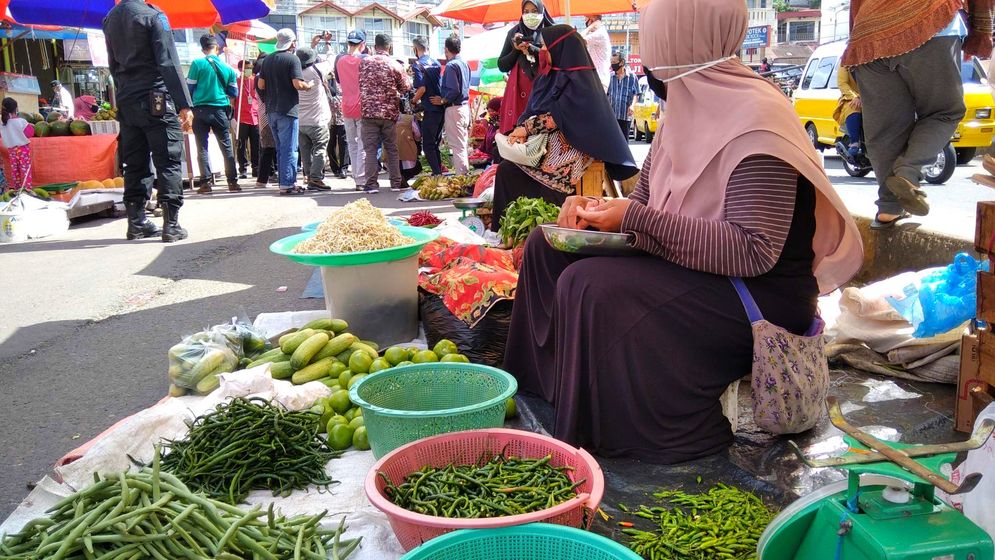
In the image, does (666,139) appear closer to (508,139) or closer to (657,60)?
(657,60)

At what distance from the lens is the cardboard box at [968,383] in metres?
2.62

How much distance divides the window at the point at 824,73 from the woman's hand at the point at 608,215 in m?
13.6

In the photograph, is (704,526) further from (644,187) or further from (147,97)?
(147,97)

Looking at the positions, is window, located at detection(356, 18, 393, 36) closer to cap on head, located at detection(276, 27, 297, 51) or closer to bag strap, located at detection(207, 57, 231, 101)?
bag strap, located at detection(207, 57, 231, 101)

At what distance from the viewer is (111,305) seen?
5.25m

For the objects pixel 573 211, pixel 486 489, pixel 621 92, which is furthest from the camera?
pixel 621 92

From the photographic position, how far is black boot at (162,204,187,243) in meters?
7.37

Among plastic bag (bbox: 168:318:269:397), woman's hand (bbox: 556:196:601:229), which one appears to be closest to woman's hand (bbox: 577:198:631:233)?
woman's hand (bbox: 556:196:601:229)

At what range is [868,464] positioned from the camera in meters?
1.48

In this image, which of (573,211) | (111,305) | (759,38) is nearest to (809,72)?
(111,305)

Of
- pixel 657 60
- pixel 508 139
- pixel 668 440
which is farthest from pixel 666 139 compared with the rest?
pixel 508 139

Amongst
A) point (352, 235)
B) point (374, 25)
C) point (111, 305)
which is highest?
point (374, 25)

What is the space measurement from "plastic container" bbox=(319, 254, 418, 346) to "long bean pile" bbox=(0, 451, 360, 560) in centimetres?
182

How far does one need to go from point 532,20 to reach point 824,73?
9691 mm
